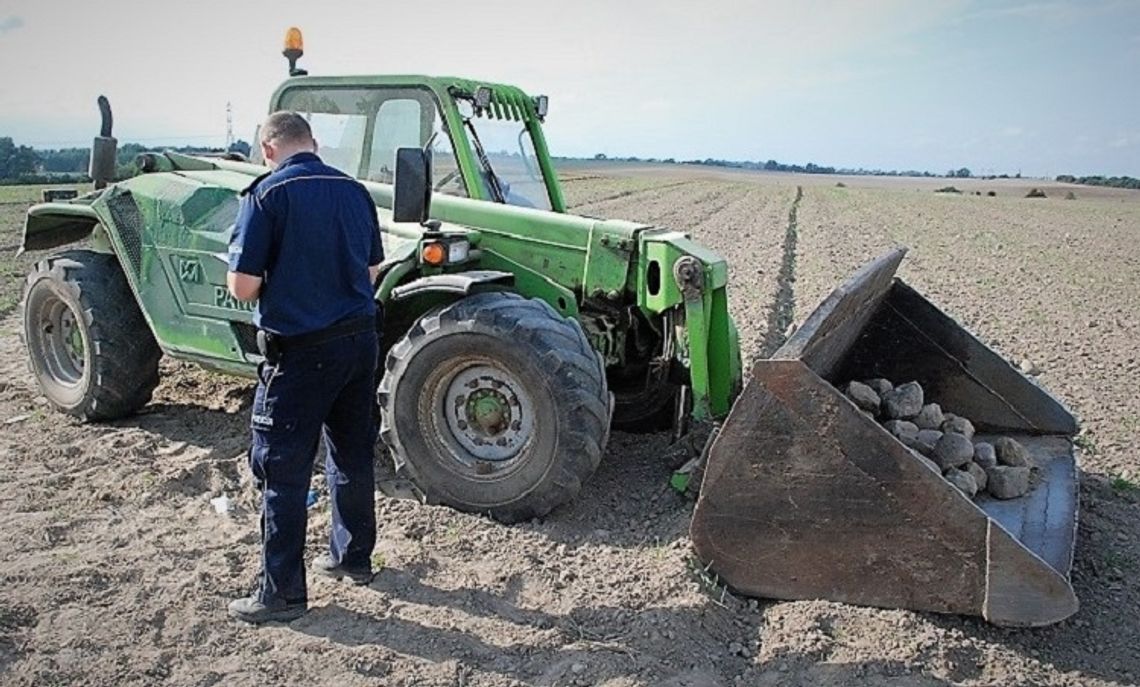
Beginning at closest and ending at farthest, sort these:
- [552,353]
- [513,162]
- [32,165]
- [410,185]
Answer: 1. [410,185]
2. [552,353]
3. [513,162]
4. [32,165]

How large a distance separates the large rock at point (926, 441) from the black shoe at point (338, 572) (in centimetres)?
250

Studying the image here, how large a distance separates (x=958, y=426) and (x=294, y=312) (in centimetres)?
319

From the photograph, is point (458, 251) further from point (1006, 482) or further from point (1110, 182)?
point (1110, 182)

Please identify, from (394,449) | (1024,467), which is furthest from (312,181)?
(1024,467)

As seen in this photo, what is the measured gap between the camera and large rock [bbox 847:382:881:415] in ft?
16.5

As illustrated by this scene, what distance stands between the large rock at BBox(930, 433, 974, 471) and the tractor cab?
2.61 meters

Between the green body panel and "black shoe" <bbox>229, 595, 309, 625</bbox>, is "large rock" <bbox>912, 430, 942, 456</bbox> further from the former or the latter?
"black shoe" <bbox>229, 595, 309, 625</bbox>

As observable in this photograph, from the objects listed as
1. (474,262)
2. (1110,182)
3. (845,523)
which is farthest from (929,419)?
(1110,182)

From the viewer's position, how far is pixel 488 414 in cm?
490

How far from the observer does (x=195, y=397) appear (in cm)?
682

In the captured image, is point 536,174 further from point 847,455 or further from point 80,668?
point 80,668

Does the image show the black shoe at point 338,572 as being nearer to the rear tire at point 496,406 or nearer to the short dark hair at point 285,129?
the rear tire at point 496,406

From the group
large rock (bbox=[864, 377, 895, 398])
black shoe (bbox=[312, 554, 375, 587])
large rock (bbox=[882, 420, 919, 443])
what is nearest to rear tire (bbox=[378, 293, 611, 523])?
black shoe (bbox=[312, 554, 375, 587])

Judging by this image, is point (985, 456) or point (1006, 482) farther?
point (985, 456)
